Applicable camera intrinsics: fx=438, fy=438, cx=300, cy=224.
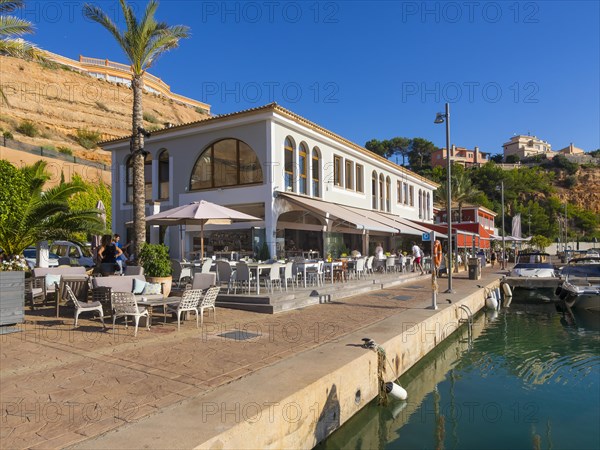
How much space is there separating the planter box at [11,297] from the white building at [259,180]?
9787mm

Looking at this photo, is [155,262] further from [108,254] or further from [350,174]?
[350,174]

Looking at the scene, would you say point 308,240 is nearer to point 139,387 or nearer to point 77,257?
point 77,257

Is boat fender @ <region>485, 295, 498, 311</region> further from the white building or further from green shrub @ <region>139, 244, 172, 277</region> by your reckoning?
green shrub @ <region>139, 244, 172, 277</region>

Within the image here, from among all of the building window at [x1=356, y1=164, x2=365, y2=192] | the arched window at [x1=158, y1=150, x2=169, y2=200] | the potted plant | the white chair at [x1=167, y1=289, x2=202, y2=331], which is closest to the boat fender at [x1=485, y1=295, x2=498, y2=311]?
the building window at [x1=356, y1=164, x2=365, y2=192]

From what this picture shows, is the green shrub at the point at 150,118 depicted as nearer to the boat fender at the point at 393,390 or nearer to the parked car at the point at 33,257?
the parked car at the point at 33,257

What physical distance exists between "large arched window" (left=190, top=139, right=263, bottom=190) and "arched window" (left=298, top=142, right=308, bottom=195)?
7.48 ft

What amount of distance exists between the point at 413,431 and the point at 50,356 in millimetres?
5166

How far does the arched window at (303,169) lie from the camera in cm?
1925

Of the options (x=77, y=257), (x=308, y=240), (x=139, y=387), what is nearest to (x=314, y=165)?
(x=308, y=240)

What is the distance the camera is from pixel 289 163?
735 inches

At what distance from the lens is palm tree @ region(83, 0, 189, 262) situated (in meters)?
13.6

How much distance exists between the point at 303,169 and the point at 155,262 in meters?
10.3

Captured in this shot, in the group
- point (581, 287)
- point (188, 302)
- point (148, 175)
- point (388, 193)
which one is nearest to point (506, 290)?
point (581, 287)

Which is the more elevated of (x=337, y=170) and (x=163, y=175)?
(x=337, y=170)
